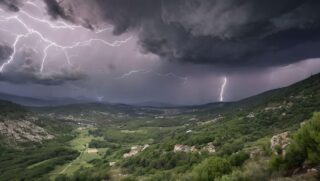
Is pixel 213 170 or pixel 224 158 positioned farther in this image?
pixel 224 158

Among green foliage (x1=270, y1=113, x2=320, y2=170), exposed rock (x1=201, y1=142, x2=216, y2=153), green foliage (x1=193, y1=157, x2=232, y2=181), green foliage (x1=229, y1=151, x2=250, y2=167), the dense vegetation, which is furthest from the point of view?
exposed rock (x1=201, y1=142, x2=216, y2=153)

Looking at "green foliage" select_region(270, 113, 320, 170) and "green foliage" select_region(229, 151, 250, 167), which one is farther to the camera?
"green foliage" select_region(229, 151, 250, 167)

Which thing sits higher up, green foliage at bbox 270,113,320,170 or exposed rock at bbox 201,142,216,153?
green foliage at bbox 270,113,320,170

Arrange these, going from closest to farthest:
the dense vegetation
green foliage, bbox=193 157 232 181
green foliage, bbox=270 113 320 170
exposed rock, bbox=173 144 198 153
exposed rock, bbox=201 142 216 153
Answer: green foliage, bbox=270 113 320 170
the dense vegetation
green foliage, bbox=193 157 232 181
exposed rock, bbox=201 142 216 153
exposed rock, bbox=173 144 198 153

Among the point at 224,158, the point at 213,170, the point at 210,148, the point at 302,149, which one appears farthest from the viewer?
the point at 210,148

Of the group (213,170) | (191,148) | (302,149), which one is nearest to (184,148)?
(191,148)

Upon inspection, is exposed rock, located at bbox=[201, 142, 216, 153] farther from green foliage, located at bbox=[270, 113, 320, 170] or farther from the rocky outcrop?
green foliage, located at bbox=[270, 113, 320, 170]

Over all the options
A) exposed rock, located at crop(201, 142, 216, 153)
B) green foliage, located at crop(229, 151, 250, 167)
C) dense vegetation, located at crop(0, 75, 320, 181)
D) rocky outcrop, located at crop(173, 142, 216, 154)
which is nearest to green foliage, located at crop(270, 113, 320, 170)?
dense vegetation, located at crop(0, 75, 320, 181)

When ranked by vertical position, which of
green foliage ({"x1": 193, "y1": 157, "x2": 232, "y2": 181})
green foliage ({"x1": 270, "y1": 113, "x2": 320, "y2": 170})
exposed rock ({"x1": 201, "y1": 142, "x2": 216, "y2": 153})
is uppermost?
green foliage ({"x1": 270, "y1": 113, "x2": 320, "y2": 170})

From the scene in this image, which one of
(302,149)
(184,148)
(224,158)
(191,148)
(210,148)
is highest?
(302,149)

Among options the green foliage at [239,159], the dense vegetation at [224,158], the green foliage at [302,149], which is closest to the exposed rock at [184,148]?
the dense vegetation at [224,158]

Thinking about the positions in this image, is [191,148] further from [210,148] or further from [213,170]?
[213,170]

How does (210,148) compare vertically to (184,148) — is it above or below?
above
